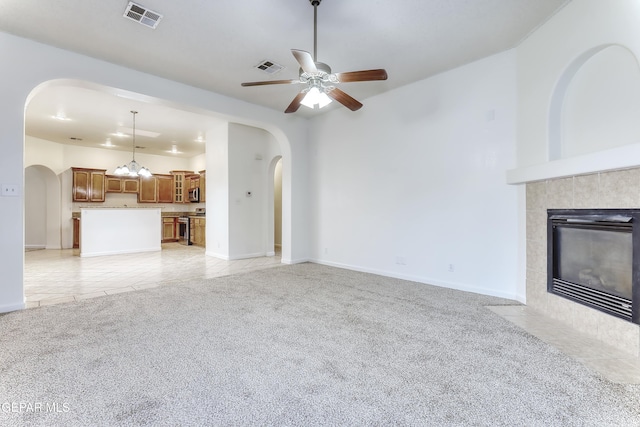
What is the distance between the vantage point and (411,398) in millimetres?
1732

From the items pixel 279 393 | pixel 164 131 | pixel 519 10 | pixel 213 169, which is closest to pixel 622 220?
pixel 519 10

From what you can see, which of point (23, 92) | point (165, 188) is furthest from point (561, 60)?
point (165, 188)

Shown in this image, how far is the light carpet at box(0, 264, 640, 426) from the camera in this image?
1.60m

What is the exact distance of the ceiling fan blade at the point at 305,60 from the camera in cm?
235

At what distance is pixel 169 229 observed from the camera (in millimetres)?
10188

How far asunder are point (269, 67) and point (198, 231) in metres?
6.33

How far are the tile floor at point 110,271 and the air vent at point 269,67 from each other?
3285mm

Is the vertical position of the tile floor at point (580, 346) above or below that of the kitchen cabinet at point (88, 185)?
below

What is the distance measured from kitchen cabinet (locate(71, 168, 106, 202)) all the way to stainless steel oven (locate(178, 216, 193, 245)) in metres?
2.33

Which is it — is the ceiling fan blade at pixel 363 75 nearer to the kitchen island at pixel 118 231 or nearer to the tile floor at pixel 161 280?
the tile floor at pixel 161 280

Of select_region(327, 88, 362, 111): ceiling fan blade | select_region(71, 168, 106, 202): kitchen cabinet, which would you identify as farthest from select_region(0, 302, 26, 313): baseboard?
select_region(71, 168, 106, 202): kitchen cabinet

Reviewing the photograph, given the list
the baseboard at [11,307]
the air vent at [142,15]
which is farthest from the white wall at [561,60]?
the baseboard at [11,307]

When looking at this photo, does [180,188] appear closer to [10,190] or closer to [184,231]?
[184,231]

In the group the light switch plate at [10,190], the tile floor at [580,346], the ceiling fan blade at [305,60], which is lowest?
the tile floor at [580,346]
